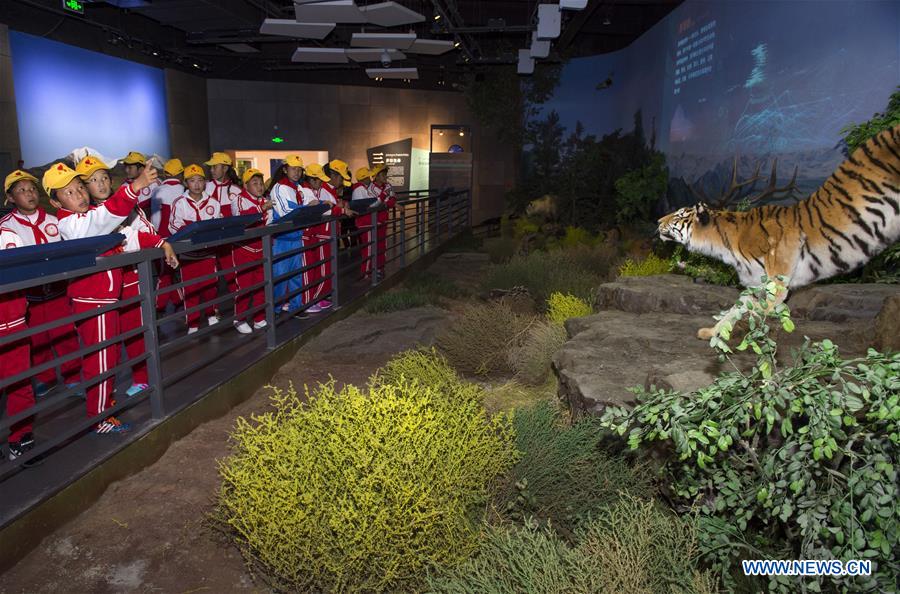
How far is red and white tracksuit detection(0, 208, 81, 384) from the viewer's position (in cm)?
362

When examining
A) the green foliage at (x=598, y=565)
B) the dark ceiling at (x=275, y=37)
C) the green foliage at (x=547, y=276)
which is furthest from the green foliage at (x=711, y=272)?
the dark ceiling at (x=275, y=37)

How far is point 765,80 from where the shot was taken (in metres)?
6.84

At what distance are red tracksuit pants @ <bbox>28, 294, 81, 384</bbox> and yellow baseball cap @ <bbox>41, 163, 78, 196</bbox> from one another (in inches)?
30.3

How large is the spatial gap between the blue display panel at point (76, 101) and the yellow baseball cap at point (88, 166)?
830cm

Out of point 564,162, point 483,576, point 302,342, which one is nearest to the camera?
point 483,576

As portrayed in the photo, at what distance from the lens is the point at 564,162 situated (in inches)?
570

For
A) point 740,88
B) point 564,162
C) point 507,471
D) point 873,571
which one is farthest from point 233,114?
point 873,571

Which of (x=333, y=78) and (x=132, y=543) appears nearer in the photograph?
(x=132, y=543)

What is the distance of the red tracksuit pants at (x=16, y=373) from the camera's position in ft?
10.0

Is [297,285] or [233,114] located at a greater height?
[233,114]

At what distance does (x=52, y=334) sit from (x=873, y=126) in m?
6.13

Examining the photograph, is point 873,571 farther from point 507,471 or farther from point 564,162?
point 564,162

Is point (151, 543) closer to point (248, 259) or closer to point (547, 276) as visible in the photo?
point (248, 259)

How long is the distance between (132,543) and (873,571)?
2.79 meters
